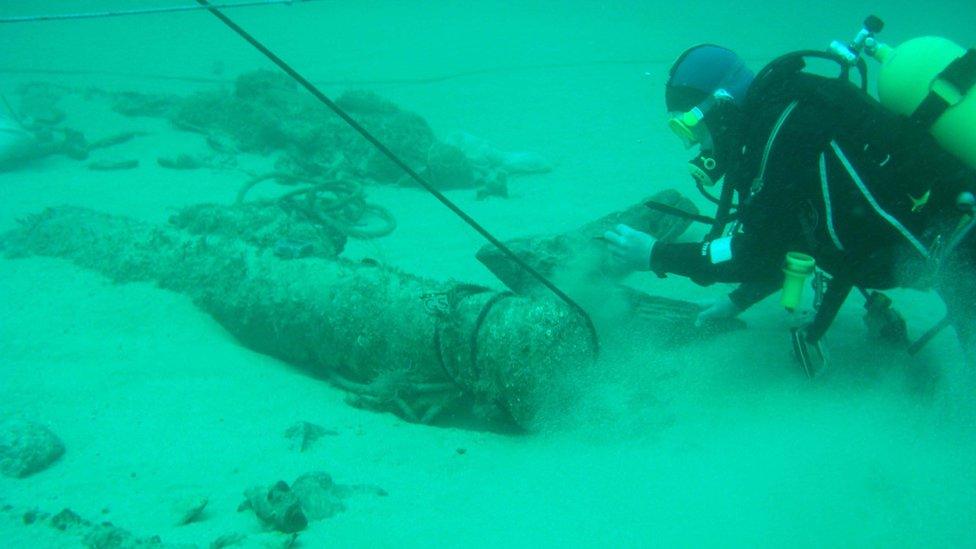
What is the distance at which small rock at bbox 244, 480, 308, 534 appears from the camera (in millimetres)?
2074

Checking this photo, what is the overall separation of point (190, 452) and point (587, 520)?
2042 millimetres

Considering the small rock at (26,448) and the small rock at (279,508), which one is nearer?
the small rock at (279,508)

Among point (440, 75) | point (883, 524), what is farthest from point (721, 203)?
point (440, 75)

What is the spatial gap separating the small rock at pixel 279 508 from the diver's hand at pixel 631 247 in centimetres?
222

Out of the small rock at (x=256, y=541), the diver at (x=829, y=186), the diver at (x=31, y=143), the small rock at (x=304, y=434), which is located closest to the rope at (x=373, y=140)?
the diver at (x=829, y=186)

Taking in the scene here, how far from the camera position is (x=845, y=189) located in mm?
2475

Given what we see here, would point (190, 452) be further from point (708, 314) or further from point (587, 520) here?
point (708, 314)

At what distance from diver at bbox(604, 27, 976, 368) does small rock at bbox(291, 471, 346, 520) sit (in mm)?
2177

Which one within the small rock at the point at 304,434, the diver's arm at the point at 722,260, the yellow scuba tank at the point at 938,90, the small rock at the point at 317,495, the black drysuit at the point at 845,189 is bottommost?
the small rock at the point at 304,434

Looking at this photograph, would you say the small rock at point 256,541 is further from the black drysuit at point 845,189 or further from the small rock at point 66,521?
the black drysuit at point 845,189

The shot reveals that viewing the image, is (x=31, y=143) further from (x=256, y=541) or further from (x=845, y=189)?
(x=845, y=189)

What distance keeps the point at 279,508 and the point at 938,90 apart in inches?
136

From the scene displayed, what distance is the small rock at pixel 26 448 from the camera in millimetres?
2479

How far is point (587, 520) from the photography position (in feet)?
7.12
